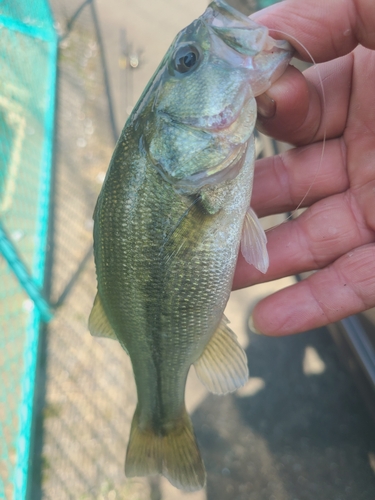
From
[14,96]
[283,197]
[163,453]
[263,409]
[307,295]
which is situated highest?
[283,197]

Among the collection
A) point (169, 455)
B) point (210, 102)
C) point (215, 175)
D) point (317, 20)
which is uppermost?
point (317, 20)

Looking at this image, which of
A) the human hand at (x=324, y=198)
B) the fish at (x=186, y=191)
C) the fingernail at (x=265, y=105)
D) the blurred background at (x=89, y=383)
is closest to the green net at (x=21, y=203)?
the blurred background at (x=89, y=383)

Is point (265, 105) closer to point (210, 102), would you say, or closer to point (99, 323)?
point (210, 102)

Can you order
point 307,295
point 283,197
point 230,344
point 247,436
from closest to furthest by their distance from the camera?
point 230,344
point 307,295
point 283,197
point 247,436

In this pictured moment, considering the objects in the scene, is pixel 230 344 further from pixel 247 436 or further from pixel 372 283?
pixel 247 436

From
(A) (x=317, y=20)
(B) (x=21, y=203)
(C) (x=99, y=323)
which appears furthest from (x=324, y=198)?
(B) (x=21, y=203)

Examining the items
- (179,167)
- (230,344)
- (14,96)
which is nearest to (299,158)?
(179,167)

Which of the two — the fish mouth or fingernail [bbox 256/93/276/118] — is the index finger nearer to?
fingernail [bbox 256/93/276/118]

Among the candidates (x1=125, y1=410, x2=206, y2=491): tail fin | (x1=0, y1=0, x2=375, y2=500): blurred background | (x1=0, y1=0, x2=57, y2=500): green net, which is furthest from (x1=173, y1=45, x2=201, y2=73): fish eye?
(x1=0, y1=0, x2=57, y2=500): green net
